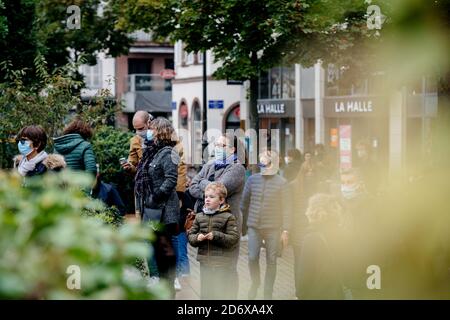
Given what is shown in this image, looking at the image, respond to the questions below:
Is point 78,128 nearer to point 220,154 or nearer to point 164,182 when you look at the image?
point 164,182

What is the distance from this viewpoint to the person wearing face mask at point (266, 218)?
35.3ft

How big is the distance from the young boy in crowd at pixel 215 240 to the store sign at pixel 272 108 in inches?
1121

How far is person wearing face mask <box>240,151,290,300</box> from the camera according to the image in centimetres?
1076

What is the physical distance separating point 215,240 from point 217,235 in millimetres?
76

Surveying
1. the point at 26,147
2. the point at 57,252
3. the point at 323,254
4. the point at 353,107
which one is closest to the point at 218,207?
the point at 26,147

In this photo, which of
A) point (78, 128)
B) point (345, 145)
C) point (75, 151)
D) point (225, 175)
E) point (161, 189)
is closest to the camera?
point (161, 189)

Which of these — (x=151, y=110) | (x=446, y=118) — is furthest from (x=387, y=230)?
(x=151, y=110)

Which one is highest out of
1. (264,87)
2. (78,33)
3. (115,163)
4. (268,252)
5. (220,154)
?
(78,33)

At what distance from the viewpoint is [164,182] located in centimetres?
995

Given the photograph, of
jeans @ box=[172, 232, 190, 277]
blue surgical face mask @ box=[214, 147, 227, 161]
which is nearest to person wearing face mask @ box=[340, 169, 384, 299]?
blue surgical face mask @ box=[214, 147, 227, 161]

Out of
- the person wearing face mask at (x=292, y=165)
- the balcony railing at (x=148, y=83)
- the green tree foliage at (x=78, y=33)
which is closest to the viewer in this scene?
the person wearing face mask at (x=292, y=165)

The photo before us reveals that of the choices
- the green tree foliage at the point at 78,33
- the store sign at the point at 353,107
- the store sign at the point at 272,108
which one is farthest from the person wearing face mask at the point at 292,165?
the store sign at the point at 272,108

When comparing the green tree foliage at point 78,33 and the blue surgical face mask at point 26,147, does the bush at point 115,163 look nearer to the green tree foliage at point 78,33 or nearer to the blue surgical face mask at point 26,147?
the blue surgical face mask at point 26,147
